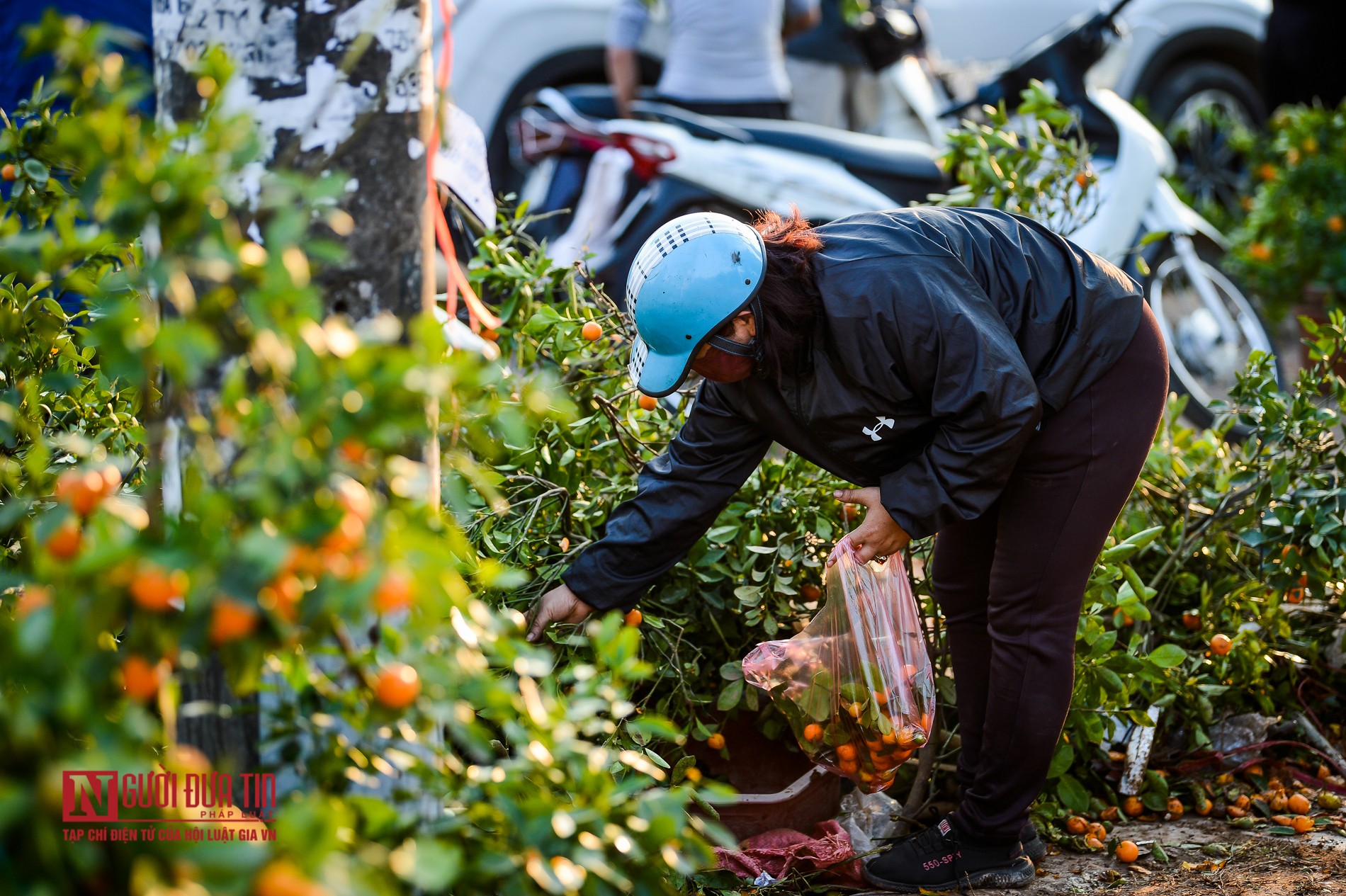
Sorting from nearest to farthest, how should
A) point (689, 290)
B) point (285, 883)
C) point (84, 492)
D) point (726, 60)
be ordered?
point (285, 883) < point (84, 492) < point (689, 290) < point (726, 60)

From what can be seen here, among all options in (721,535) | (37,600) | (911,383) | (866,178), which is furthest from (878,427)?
(866,178)

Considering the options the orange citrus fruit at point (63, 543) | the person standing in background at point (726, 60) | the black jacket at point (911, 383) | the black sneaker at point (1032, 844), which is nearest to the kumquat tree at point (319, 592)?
the orange citrus fruit at point (63, 543)

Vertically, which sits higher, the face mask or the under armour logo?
the face mask

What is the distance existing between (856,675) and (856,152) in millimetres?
3173

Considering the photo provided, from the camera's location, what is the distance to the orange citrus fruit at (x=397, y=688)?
1.11 metres

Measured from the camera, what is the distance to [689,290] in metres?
2.00

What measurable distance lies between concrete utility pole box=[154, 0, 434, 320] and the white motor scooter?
3.23 m

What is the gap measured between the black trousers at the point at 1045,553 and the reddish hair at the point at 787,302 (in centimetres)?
51

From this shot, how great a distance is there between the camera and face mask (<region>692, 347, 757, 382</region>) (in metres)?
2.08

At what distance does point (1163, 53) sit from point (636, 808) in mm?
8104

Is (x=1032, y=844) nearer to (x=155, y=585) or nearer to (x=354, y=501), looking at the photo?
(x=354, y=501)

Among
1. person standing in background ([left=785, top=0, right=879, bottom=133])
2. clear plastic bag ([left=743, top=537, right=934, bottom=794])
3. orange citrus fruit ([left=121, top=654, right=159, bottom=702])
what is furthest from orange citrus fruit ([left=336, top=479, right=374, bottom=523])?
person standing in background ([left=785, top=0, right=879, bottom=133])

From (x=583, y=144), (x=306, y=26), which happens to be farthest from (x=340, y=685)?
(x=583, y=144)

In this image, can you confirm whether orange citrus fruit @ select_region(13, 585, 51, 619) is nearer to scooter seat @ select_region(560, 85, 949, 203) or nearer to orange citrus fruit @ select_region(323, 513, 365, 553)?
orange citrus fruit @ select_region(323, 513, 365, 553)
